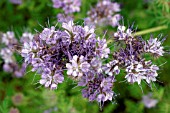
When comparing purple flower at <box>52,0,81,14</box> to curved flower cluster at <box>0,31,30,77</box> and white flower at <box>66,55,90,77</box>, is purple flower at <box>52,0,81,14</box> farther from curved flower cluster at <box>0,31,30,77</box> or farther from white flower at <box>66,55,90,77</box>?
white flower at <box>66,55,90,77</box>

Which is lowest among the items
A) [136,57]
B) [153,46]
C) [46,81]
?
[46,81]

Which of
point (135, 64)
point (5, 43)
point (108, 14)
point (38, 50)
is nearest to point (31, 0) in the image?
point (5, 43)

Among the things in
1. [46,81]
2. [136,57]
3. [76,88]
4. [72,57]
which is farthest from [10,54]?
[136,57]

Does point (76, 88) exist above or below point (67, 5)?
below

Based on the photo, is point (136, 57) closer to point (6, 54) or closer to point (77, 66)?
point (77, 66)

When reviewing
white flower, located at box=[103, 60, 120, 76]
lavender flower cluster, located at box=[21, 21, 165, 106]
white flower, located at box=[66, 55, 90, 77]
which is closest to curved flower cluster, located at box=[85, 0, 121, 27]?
lavender flower cluster, located at box=[21, 21, 165, 106]

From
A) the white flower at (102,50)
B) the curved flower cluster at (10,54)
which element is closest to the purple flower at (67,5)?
the curved flower cluster at (10,54)

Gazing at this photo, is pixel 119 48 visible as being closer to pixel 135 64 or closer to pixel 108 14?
pixel 135 64

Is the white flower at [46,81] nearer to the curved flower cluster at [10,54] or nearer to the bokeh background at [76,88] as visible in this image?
the bokeh background at [76,88]
